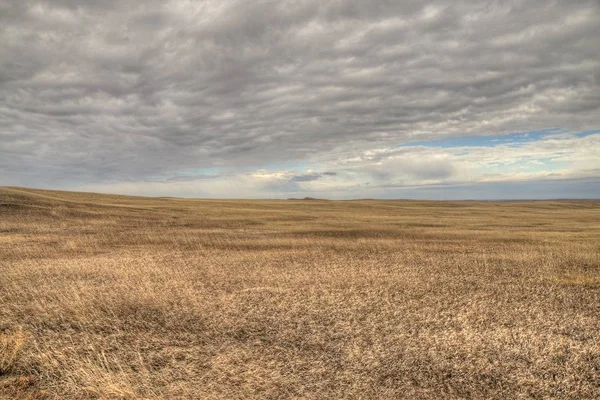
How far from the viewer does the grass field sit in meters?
8.74

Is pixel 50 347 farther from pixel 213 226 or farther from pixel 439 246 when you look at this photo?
pixel 213 226

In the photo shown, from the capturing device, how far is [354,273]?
20672mm

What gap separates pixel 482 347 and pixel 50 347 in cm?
1146

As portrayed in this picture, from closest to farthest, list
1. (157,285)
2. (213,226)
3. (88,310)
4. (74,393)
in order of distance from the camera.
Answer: (74,393)
(88,310)
(157,285)
(213,226)

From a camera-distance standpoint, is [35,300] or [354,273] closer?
[35,300]

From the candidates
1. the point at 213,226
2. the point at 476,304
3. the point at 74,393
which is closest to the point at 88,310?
the point at 74,393

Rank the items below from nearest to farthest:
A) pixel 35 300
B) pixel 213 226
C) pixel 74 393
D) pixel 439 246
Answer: pixel 74 393
pixel 35 300
pixel 439 246
pixel 213 226

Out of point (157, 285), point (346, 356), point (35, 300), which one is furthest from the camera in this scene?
point (157, 285)

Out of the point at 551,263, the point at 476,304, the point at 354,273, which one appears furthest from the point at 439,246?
the point at 476,304

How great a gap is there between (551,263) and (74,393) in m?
24.8

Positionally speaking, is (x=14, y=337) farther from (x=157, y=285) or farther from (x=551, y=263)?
(x=551, y=263)

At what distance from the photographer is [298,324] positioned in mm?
12734

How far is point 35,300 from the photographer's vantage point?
48.3 feet

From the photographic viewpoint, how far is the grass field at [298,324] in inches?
344
